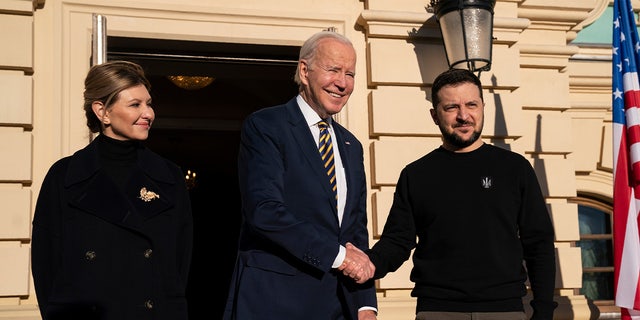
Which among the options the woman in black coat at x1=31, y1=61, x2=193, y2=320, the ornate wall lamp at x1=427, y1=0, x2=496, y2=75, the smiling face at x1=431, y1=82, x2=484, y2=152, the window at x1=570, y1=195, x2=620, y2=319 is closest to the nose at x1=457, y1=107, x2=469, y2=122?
the smiling face at x1=431, y1=82, x2=484, y2=152

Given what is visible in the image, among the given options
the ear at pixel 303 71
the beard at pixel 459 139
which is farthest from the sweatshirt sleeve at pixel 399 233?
the ear at pixel 303 71

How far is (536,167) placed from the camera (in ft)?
24.1

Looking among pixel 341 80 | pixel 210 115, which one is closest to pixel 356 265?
pixel 341 80

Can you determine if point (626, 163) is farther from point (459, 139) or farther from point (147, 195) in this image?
point (147, 195)

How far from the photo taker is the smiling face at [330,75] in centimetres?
350

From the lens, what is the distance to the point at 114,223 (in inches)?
130

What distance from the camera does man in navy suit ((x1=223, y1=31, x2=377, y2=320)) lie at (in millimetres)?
3213

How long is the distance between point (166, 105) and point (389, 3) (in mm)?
6925

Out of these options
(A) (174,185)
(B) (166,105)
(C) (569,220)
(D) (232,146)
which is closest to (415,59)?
(C) (569,220)

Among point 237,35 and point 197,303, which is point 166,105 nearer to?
point 197,303

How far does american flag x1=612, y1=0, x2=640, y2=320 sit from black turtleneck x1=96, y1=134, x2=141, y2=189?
13.2ft

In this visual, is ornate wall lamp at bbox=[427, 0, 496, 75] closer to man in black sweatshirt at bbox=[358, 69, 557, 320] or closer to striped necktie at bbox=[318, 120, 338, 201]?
man in black sweatshirt at bbox=[358, 69, 557, 320]

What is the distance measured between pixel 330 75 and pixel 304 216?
60 centimetres

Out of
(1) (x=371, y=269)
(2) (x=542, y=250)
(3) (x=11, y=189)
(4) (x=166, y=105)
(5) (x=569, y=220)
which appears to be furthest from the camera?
(4) (x=166, y=105)
